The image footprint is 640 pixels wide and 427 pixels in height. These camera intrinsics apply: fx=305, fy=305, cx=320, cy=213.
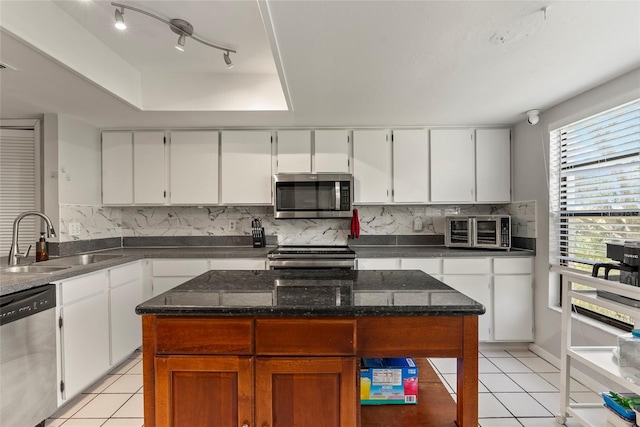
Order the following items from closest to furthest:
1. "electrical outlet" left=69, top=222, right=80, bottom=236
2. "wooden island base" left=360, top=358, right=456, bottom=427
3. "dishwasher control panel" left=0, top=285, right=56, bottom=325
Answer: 1. "wooden island base" left=360, top=358, right=456, bottom=427
2. "dishwasher control panel" left=0, top=285, right=56, bottom=325
3. "electrical outlet" left=69, top=222, right=80, bottom=236

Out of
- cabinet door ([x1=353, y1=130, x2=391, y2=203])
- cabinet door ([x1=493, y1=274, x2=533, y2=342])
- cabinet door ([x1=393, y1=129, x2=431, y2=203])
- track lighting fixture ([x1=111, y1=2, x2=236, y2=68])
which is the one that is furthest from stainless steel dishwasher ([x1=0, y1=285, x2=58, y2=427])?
cabinet door ([x1=493, y1=274, x2=533, y2=342])

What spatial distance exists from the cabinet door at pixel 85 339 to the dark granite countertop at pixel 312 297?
1.23 metres

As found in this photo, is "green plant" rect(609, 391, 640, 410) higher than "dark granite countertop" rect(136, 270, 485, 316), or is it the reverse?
"dark granite countertop" rect(136, 270, 485, 316)

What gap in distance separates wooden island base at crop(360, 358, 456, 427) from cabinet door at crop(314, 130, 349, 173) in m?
2.26

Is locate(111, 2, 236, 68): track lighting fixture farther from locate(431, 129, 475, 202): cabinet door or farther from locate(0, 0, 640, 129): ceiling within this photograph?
locate(431, 129, 475, 202): cabinet door

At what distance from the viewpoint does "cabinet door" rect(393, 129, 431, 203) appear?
328cm

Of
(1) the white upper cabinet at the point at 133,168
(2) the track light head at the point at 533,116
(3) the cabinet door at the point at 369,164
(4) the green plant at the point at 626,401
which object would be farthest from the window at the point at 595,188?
(1) the white upper cabinet at the point at 133,168

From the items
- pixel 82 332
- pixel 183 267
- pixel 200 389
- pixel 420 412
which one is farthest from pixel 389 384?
pixel 183 267

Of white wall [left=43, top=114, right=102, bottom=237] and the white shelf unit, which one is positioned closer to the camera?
the white shelf unit

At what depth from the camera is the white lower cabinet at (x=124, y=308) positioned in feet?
8.25

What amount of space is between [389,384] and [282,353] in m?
0.56

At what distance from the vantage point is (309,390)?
3.86ft

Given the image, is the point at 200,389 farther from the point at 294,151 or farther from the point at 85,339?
the point at 294,151

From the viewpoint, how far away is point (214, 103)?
2.72 m
